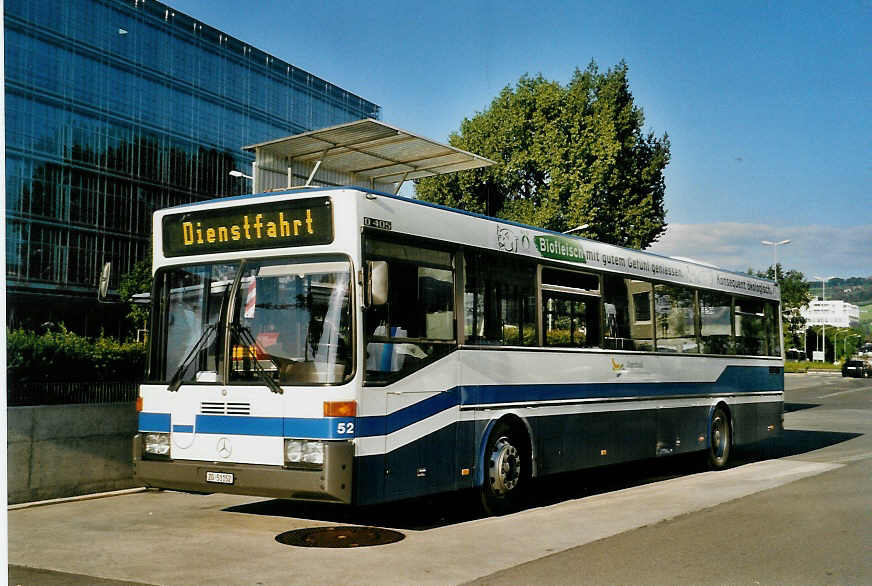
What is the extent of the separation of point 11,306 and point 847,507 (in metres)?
63.9

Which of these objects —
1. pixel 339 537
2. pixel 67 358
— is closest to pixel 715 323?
pixel 339 537

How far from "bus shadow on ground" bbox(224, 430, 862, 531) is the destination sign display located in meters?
3.16

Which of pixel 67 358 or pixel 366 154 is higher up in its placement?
A: pixel 366 154

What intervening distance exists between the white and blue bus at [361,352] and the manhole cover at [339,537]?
1.59ft

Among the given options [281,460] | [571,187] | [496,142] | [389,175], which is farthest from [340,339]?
[496,142]

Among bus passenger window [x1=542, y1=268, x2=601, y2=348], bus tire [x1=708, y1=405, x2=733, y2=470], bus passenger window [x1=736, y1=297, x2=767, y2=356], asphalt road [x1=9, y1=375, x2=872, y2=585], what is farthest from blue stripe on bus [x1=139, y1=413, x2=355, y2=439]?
bus passenger window [x1=736, y1=297, x2=767, y2=356]

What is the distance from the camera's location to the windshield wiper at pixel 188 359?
30.0 feet

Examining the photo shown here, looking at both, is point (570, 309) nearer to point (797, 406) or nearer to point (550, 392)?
point (550, 392)

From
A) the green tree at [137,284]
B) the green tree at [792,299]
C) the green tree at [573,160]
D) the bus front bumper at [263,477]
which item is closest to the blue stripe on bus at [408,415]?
the bus front bumper at [263,477]

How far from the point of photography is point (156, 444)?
930 centimetres

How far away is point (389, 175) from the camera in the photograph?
17766mm

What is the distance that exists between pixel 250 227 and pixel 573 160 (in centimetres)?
3117

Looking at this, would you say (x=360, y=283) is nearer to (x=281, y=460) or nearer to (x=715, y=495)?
(x=281, y=460)

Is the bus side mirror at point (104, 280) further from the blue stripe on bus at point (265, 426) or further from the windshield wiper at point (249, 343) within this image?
the windshield wiper at point (249, 343)
